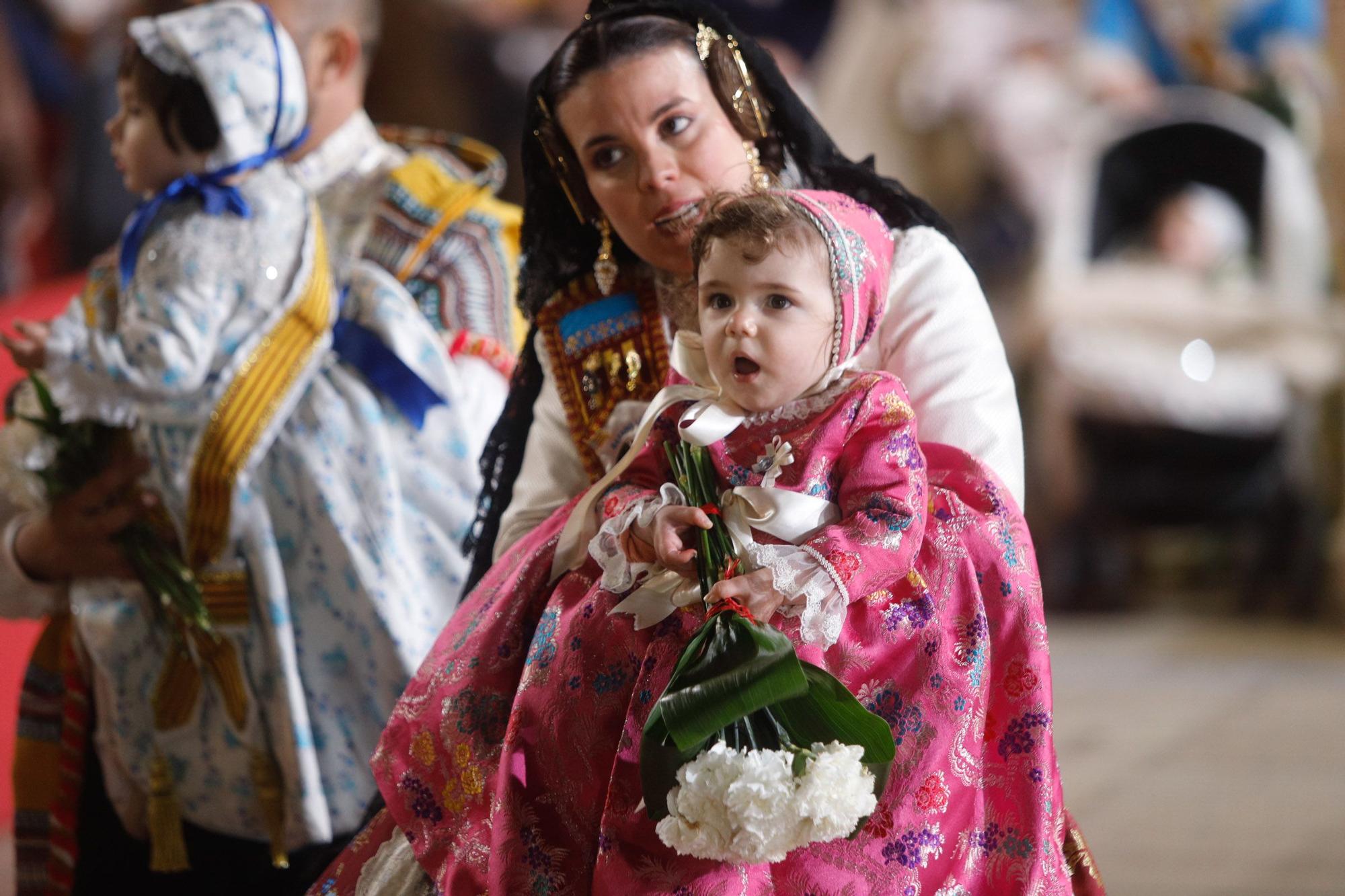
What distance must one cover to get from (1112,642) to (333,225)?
446 centimetres

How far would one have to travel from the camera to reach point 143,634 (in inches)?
105

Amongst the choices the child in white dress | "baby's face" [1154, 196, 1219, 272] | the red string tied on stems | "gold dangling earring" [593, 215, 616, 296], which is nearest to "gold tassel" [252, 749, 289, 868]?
the child in white dress

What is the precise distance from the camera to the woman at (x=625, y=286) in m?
1.92

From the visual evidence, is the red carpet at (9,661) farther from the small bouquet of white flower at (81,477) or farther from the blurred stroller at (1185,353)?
the blurred stroller at (1185,353)

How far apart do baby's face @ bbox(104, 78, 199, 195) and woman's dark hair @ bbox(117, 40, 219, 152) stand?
0.4 inches

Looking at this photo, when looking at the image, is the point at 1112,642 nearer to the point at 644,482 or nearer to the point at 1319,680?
the point at 1319,680

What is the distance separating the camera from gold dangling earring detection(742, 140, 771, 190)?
2.08 m

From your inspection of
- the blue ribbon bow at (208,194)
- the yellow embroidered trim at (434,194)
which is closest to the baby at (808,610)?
the blue ribbon bow at (208,194)

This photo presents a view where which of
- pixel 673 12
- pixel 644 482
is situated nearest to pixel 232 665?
pixel 644 482

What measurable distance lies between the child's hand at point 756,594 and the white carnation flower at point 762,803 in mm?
153

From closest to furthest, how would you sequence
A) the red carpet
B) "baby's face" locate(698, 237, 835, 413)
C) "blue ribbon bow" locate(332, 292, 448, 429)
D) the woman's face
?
"baby's face" locate(698, 237, 835, 413), the woman's face, "blue ribbon bow" locate(332, 292, 448, 429), the red carpet

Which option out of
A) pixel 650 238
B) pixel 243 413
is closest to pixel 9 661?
pixel 243 413

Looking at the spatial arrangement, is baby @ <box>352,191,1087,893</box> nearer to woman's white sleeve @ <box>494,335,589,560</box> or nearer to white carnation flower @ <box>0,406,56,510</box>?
woman's white sleeve @ <box>494,335,589,560</box>

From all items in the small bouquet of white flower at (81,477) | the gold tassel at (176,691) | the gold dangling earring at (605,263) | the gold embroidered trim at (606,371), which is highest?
the gold dangling earring at (605,263)
